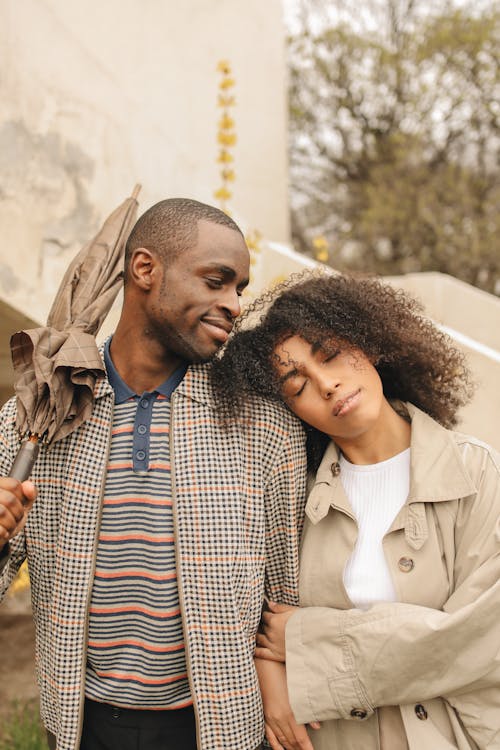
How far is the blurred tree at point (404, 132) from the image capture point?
34.8ft

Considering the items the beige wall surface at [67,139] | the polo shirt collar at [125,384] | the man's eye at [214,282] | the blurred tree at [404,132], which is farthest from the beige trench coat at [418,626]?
the blurred tree at [404,132]

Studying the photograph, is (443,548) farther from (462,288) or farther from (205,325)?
(462,288)

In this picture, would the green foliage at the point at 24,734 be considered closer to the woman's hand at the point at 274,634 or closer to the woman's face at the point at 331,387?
the woman's hand at the point at 274,634

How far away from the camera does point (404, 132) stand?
37.1 feet

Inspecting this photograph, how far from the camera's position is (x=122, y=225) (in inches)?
85.0

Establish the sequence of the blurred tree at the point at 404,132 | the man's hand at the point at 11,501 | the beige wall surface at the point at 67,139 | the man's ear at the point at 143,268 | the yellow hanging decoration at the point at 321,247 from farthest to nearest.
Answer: the blurred tree at the point at 404,132 → the yellow hanging decoration at the point at 321,247 → the beige wall surface at the point at 67,139 → the man's ear at the point at 143,268 → the man's hand at the point at 11,501

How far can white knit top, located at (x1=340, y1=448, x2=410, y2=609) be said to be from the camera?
186 centimetres

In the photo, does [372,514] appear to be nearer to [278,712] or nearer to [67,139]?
[278,712]

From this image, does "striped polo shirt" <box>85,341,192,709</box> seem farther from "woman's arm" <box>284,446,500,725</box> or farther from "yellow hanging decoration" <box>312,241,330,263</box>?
"yellow hanging decoration" <box>312,241,330,263</box>

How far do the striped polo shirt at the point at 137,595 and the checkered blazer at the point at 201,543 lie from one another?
0.12 ft

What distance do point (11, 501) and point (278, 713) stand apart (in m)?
0.88

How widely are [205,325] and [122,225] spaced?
50 centimetres

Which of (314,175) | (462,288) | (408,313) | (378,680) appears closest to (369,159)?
(314,175)

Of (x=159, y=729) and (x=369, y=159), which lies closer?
(x=159, y=729)
